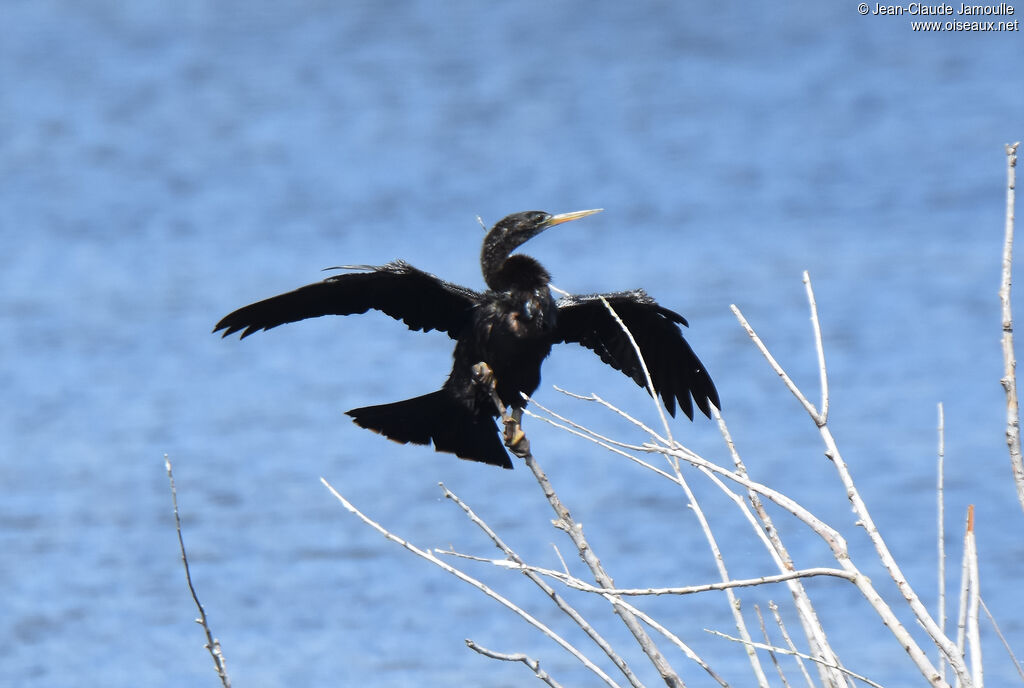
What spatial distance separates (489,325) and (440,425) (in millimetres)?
385

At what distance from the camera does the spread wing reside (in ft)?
14.9

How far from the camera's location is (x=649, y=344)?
468cm

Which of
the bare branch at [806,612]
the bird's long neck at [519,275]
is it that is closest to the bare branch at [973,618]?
the bare branch at [806,612]

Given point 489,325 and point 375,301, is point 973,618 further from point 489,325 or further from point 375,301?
point 375,301

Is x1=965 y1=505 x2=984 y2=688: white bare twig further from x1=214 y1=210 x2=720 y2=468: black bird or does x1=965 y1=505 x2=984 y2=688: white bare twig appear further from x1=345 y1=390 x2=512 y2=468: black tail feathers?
x1=345 y1=390 x2=512 y2=468: black tail feathers

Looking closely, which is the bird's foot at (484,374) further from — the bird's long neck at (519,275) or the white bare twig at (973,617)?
the white bare twig at (973,617)

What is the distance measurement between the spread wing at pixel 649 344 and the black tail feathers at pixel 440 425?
19.7 inches

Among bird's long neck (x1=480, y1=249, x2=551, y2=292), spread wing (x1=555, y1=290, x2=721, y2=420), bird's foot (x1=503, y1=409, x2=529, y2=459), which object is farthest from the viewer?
spread wing (x1=555, y1=290, x2=721, y2=420)

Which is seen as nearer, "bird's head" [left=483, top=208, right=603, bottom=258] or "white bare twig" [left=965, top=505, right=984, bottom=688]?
"white bare twig" [left=965, top=505, right=984, bottom=688]

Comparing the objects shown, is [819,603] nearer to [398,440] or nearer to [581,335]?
[581,335]

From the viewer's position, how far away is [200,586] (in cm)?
691

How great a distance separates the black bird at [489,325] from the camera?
409 centimetres

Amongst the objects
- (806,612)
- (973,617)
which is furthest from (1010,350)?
Result: (806,612)

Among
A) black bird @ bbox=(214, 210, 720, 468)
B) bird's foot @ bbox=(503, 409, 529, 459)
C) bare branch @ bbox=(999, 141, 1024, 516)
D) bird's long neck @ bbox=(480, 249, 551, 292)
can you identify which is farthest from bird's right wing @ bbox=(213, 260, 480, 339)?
bare branch @ bbox=(999, 141, 1024, 516)
